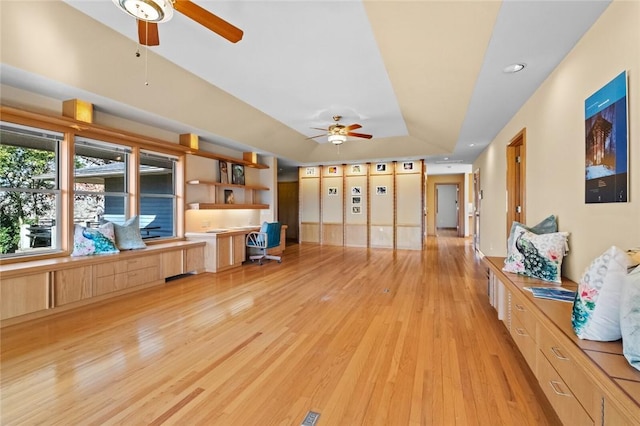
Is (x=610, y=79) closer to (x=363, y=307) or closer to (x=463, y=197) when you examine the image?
(x=363, y=307)

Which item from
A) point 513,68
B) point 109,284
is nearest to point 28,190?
point 109,284

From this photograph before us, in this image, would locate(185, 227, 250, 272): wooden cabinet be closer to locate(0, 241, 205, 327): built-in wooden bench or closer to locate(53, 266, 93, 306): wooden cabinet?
locate(0, 241, 205, 327): built-in wooden bench

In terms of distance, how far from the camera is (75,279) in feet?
11.8

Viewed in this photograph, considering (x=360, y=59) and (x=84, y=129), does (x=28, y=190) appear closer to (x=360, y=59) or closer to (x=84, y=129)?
(x=84, y=129)

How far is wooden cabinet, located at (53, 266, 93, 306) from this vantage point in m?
3.44

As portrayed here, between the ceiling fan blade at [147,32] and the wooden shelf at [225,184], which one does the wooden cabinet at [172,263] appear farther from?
the ceiling fan blade at [147,32]

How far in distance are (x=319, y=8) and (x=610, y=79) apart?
7.57 ft

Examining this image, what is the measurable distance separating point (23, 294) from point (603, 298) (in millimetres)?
5055

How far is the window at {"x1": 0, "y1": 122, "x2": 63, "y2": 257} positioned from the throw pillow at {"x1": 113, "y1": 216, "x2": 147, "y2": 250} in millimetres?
717

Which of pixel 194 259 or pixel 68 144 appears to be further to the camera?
pixel 194 259

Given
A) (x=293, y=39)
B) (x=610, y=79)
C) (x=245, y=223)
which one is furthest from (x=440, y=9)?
(x=245, y=223)

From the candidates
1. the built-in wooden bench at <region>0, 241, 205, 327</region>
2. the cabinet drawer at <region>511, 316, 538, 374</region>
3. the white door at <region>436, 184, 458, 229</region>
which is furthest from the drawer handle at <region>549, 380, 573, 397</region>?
the white door at <region>436, 184, 458, 229</region>

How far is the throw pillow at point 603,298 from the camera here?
4.49 ft

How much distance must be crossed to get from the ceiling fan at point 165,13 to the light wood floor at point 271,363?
8.96ft
